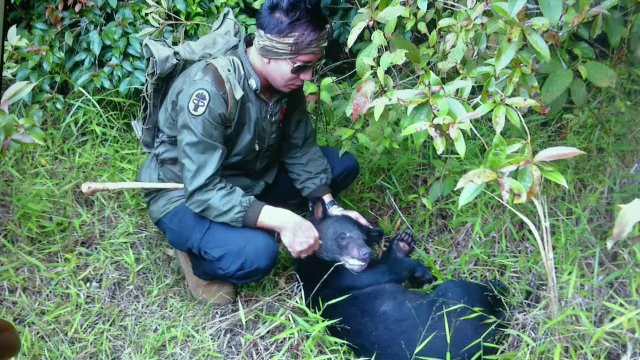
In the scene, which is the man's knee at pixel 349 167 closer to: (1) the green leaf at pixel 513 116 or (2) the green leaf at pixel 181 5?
(1) the green leaf at pixel 513 116

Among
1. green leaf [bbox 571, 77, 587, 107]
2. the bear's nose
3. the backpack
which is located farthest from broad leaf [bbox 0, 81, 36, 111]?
green leaf [bbox 571, 77, 587, 107]

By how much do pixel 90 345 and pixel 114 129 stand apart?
5.79 ft

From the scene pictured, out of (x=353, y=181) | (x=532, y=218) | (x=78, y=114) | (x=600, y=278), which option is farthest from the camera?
(x=78, y=114)

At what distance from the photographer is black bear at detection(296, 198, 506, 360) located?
314cm

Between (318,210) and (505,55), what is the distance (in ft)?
4.24

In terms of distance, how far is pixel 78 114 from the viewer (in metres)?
4.63

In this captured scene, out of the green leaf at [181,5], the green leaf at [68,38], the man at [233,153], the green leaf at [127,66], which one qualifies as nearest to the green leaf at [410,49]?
the man at [233,153]

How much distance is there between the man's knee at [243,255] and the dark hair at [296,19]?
0.91 meters

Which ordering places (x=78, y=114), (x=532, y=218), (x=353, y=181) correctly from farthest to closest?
(x=78, y=114)
(x=353, y=181)
(x=532, y=218)

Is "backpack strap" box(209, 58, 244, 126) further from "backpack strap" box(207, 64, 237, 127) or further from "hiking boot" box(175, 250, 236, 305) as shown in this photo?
"hiking boot" box(175, 250, 236, 305)

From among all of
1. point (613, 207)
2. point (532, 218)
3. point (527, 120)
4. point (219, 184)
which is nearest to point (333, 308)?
point (219, 184)

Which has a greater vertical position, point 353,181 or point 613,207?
point 613,207

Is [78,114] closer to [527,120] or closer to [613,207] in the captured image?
[527,120]

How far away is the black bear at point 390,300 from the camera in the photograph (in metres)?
3.14
